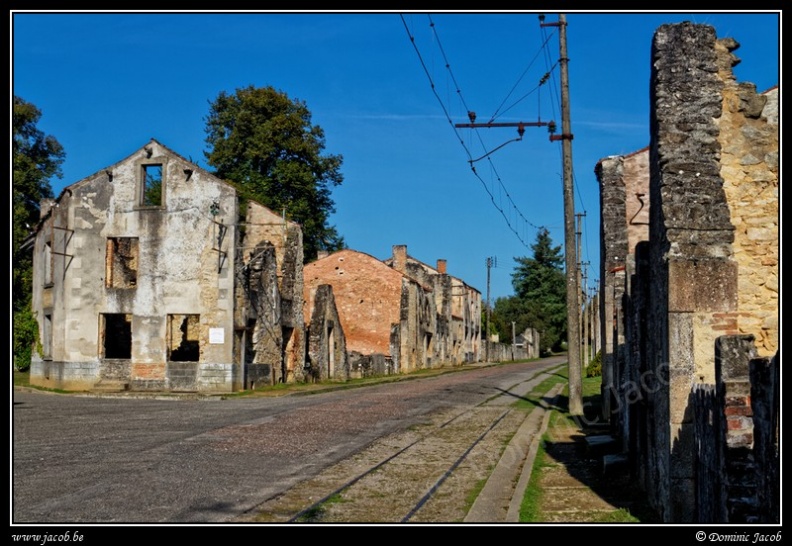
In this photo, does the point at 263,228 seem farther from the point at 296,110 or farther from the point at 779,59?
the point at 779,59

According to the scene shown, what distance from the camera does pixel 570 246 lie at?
23750mm

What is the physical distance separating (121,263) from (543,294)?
8214cm

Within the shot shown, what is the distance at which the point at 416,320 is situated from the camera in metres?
62.2

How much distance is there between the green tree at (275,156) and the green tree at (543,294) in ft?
179

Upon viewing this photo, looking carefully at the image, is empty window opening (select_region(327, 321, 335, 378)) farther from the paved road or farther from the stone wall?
the paved road

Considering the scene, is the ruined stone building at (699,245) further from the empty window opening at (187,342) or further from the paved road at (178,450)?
the empty window opening at (187,342)

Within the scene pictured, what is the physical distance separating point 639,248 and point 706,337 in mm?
2877

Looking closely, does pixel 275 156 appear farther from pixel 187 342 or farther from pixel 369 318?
pixel 187 342

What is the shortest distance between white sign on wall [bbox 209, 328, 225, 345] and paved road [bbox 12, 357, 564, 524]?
5.28 m

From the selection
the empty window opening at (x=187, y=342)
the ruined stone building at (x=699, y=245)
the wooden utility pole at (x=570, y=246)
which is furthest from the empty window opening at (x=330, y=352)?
the ruined stone building at (x=699, y=245)

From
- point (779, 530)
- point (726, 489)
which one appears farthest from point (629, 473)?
point (779, 530)

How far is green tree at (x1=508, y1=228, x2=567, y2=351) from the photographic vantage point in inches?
4365

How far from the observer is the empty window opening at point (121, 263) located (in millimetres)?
34969

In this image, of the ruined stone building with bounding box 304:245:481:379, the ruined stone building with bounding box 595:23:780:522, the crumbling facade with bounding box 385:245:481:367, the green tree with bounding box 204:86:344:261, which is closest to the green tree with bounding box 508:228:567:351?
the crumbling facade with bounding box 385:245:481:367
